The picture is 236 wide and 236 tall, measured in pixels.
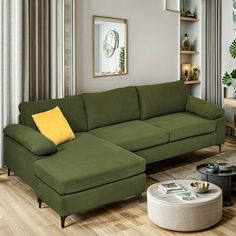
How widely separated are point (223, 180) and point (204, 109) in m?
1.71

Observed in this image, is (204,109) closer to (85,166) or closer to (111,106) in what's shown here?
(111,106)

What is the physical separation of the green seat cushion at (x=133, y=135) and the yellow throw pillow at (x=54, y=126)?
1.34 feet

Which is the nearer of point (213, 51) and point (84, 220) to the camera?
point (84, 220)

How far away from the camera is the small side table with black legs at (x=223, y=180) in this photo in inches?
146

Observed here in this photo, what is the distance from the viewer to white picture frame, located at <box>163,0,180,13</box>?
5.83 metres

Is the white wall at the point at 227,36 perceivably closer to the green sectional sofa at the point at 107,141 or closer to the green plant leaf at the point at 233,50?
the green plant leaf at the point at 233,50

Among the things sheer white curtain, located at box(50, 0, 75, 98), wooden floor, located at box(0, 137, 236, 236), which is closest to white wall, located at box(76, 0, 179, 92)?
sheer white curtain, located at box(50, 0, 75, 98)

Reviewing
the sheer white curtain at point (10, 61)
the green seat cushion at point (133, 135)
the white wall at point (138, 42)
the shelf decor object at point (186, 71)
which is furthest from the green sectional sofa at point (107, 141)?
the shelf decor object at point (186, 71)

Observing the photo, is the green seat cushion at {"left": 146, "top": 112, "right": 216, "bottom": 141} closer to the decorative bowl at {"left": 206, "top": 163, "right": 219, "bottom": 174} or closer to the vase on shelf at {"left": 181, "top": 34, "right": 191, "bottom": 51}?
the decorative bowl at {"left": 206, "top": 163, "right": 219, "bottom": 174}

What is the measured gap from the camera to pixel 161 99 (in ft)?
17.5

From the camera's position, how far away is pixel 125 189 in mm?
3660

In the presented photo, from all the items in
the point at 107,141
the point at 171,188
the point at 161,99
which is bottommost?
the point at 171,188

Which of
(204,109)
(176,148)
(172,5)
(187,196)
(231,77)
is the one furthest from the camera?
(231,77)

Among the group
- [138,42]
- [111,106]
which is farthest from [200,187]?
[138,42]
